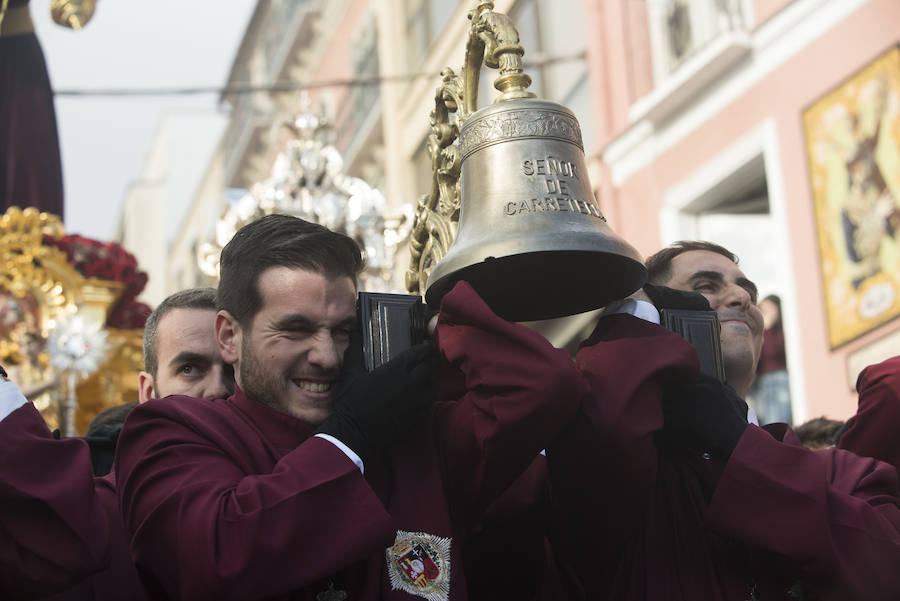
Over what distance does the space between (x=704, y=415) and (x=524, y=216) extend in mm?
657

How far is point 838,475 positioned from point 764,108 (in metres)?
8.98

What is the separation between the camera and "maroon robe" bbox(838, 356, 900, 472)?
4051 mm

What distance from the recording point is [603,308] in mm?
3914

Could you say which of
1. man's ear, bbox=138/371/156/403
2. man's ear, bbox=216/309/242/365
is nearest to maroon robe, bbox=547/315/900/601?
man's ear, bbox=216/309/242/365

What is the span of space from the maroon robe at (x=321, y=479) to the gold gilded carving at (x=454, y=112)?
72 centimetres

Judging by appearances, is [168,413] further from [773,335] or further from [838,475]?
[773,335]

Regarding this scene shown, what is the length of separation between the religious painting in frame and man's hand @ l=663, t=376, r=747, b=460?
22.7 ft

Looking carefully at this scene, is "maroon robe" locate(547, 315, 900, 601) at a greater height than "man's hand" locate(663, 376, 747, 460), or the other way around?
"man's hand" locate(663, 376, 747, 460)

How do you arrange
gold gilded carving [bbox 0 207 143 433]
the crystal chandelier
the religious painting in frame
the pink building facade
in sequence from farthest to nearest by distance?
the pink building facade
the religious painting in frame
the crystal chandelier
gold gilded carving [bbox 0 207 143 433]

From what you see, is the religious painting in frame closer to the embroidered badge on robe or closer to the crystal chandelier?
the crystal chandelier

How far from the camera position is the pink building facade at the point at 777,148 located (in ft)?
34.8

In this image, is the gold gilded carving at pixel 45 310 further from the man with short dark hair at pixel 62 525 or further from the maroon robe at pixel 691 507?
the maroon robe at pixel 691 507

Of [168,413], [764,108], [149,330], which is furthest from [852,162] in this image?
[168,413]

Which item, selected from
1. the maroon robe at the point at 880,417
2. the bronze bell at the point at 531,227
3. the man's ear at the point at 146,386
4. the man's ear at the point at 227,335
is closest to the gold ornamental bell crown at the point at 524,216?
the bronze bell at the point at 531,227
